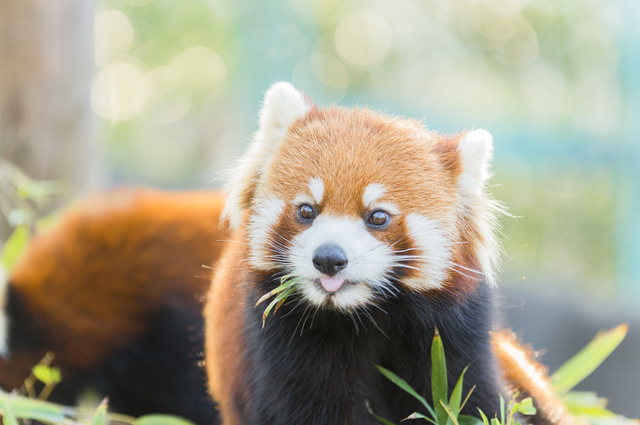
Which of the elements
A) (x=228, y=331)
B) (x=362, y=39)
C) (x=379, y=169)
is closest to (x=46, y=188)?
(x=228, y=331)

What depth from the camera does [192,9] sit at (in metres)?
11.3

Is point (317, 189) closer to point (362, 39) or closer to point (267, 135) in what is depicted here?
point (267, 135)

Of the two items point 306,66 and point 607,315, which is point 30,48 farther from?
point 607,315

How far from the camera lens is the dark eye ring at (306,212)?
1.28 meters

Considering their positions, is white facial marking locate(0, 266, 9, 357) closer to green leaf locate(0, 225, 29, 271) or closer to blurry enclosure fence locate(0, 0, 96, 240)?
green leaf locate(0, 225, 29, 271)

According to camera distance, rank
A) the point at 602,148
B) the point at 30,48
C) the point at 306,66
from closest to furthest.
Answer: the point at 30,48
the point at 602,148
the point at 306,66

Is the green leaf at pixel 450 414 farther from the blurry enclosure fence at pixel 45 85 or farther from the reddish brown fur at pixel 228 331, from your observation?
the blurry enclosure fence at pixel 45 85

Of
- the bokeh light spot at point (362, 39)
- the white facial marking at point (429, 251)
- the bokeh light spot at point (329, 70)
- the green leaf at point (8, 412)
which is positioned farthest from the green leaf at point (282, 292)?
the bokeh light spot at point (362, 39)

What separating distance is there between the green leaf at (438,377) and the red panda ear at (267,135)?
58 cm

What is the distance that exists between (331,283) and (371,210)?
187 mm

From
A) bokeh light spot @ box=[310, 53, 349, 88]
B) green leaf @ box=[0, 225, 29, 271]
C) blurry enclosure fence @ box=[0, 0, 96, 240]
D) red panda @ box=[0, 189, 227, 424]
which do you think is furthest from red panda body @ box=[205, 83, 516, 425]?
bokeh light spot @ box=[310, 53, 349, 88]

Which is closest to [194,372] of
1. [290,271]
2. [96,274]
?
[96,274]

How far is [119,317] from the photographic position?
2.49 meters

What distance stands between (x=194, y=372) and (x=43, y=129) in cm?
157
